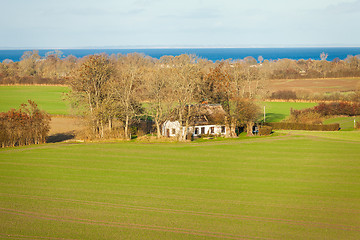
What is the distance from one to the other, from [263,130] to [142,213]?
1197 inches

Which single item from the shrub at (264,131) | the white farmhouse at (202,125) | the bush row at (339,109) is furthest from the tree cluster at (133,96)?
the bush row at (339,109)

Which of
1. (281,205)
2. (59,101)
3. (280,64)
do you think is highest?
(280,64)

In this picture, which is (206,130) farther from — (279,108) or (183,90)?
(279,108)

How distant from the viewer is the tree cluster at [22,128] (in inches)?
1624

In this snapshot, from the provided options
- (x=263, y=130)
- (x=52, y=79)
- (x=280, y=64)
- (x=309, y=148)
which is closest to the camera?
(x=309, y=148)

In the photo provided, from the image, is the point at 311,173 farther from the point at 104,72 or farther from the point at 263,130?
the point at 104,72

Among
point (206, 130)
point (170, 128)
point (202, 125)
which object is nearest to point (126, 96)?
point (170, 128)

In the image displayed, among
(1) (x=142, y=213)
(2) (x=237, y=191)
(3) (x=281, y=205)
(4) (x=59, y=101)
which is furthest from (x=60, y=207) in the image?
(4) (x=59, y=101)

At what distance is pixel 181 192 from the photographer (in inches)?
993

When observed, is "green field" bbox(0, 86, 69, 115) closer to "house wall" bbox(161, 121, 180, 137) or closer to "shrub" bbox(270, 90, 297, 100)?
"house wall" bbox(161, 121, 180, 137)

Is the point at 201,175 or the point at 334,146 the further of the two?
the point at 334,146

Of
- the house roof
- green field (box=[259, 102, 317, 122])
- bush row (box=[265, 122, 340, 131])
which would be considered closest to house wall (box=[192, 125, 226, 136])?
the house roof

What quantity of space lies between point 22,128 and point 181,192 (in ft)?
79.0

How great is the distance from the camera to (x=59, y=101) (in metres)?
85.2
